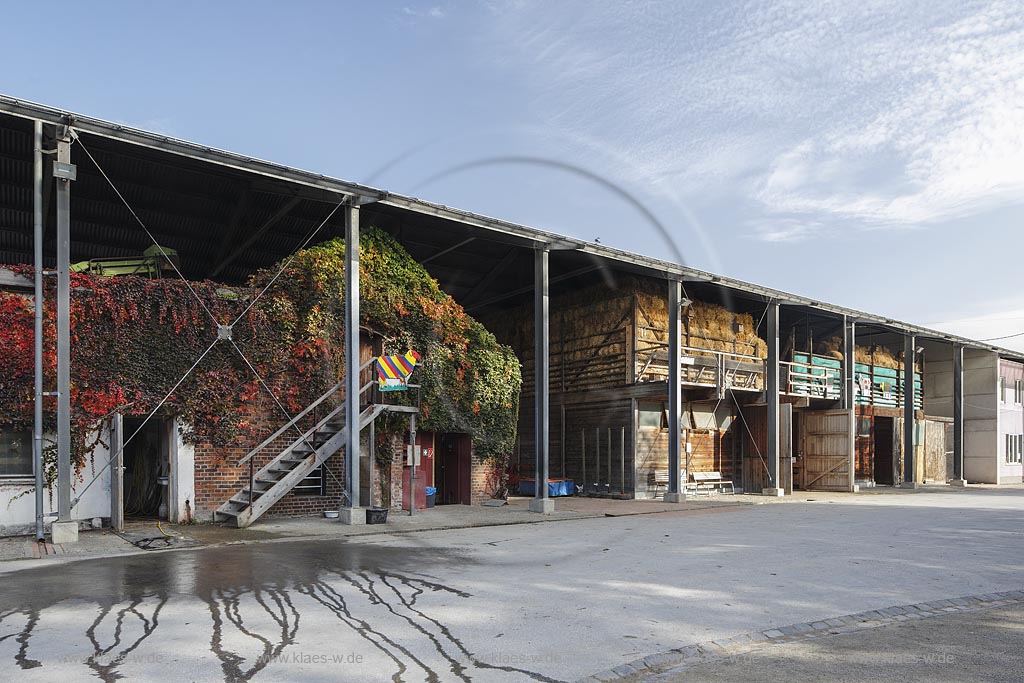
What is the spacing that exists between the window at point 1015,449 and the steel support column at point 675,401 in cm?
2547

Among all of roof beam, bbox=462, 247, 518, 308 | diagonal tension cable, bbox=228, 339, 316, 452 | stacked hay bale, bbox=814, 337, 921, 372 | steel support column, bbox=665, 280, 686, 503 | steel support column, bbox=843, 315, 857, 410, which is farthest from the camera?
stacked hay bale, bbox=814, 337, 921, 372

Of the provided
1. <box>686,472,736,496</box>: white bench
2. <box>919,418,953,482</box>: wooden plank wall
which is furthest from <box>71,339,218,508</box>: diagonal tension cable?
<box>919,418,953,482</box>: wooden plank wall

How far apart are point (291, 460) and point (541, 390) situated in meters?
5.94

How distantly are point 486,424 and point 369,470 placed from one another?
3.68 metres

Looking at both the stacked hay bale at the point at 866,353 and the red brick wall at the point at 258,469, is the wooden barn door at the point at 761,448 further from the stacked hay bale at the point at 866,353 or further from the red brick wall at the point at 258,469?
the red brick wall at the point at 258,469

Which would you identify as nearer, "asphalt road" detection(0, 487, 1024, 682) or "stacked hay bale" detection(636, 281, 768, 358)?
"asphalt road" detection(0, 487, 1024, 682)

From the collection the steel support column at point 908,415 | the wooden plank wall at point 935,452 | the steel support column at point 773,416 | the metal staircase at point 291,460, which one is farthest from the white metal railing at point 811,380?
the metal staircase at point 291,460

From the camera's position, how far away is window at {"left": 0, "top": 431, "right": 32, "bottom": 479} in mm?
13781

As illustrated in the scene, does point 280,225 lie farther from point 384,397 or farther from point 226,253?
point 384,397

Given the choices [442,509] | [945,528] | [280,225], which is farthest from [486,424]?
[945,528]

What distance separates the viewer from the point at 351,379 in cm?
1559

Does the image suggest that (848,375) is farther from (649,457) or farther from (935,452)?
(935,452)

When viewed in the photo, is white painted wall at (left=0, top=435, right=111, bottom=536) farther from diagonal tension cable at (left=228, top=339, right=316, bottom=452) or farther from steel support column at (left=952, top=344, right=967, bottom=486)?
steel support column at (left=952, top=344, right=967, bottom=486)

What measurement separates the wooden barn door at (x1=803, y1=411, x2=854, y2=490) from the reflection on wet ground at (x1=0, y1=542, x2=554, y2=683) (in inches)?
834
